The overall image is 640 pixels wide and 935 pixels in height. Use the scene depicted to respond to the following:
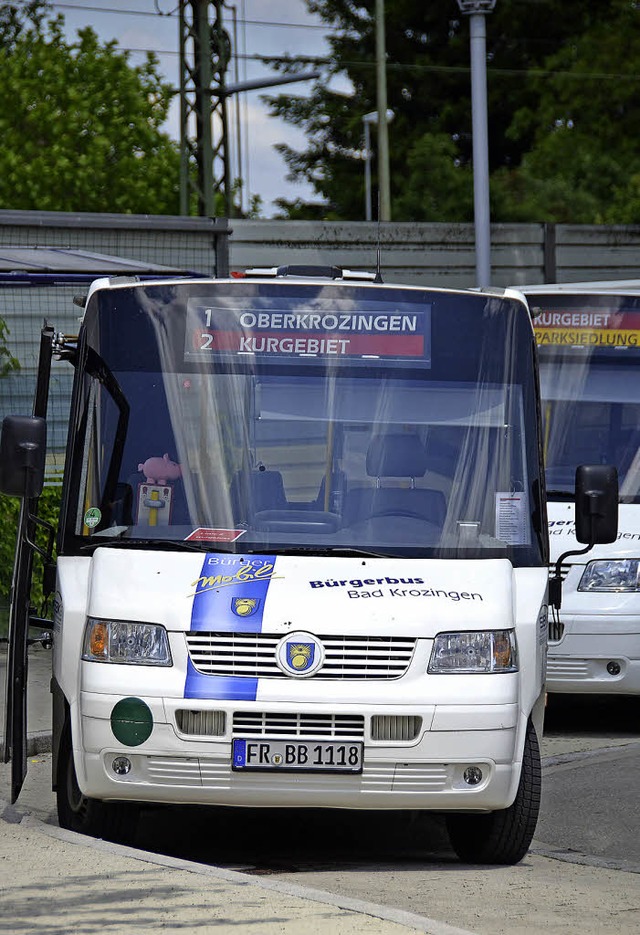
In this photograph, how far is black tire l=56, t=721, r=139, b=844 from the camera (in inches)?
283

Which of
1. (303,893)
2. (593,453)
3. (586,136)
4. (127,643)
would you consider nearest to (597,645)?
(593,453)

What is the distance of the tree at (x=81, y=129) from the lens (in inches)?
1962

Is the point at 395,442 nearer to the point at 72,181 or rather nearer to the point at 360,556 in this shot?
the point at 360,556

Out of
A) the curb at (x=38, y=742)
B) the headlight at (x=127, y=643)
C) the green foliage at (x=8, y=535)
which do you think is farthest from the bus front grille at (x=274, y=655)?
the green foliage at (x=8, y=535)

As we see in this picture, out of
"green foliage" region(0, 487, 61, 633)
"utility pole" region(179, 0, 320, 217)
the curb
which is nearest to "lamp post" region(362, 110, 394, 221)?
"utility pole" region(179, 0, 320, 217)

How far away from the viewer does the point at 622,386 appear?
38.8 ft

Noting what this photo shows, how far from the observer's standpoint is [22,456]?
7.21m

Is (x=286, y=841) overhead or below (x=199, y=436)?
below

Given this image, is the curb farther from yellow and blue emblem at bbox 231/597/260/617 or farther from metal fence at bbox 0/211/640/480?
yellow and blue emblem at bbox 231/597/260/617

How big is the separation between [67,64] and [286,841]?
152ft

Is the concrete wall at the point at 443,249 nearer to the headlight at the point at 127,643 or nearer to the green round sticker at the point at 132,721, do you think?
the headlight at the point at 127,643

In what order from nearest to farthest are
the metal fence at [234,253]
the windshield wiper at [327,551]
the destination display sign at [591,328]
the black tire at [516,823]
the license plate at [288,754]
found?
the license plate at [288,754], the windshield wiper at [327,551], the black tire at [516,823], the destination display sign at [591,328], the metal fence at [234,253]

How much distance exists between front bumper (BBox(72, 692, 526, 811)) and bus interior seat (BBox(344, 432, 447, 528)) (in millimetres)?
885

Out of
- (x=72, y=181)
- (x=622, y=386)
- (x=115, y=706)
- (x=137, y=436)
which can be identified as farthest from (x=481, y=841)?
(x=72, y=181)
